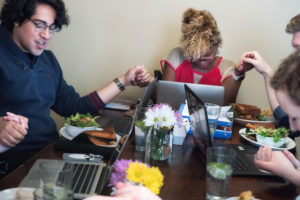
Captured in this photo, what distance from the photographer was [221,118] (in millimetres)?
1473

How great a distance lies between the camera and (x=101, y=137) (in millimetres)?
1169

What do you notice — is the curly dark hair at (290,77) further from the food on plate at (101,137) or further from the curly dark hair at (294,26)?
the curly dark hair at (294,26)

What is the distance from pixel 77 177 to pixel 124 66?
181cm

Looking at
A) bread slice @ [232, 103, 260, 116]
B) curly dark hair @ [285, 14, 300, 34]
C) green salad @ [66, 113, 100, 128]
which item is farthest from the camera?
bread slice @ [232, 103, 260, 116]

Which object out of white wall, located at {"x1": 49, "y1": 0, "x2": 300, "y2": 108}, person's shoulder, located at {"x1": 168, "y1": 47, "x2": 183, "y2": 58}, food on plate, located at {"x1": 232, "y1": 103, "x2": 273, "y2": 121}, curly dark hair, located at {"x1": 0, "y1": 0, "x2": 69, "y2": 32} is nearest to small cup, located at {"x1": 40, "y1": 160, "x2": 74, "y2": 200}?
curly dark hair, located at {"x1": 0, "y1": 0, "x2": 69, "y2": 32}

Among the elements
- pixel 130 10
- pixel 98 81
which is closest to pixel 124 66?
pixel 98 81

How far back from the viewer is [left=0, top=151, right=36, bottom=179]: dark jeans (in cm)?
129

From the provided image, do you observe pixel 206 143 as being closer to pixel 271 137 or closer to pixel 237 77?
pixel 271 137

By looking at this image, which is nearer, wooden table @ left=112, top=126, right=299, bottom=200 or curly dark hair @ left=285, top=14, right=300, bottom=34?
wooden table @ left=112, top=126, right=299, bottom=200

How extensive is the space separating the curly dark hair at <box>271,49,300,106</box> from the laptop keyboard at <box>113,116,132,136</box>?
71 cm

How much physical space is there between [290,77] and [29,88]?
1.17 meters

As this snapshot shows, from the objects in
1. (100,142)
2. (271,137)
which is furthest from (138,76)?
(271,137)

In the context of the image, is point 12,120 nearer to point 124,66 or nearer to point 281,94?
point 281,94

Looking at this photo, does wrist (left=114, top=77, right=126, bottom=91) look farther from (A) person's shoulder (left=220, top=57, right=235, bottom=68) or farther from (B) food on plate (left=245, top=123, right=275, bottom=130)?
(A) person's shoulder (left=220, top=57, right=235, bottom=68)
